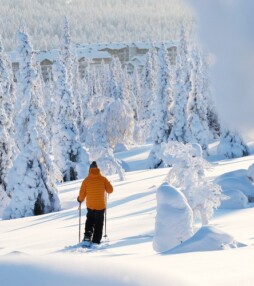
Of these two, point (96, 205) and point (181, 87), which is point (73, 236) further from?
point (181, 87)

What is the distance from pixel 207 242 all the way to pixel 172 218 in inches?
109

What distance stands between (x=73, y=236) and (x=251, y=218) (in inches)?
158

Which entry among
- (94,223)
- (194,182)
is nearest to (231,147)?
(194,182)

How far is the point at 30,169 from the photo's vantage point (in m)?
24.6

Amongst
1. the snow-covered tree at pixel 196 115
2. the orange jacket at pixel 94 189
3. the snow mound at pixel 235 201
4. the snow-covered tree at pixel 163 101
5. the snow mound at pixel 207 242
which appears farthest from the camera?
the snow-covered tree at pixel 163 101

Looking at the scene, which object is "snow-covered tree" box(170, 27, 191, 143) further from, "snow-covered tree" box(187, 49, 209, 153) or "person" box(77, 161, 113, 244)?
"person" box(77, 161, 113, 244)

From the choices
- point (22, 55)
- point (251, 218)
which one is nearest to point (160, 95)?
point (22, 55)

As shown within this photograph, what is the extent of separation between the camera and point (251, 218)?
42.1 feet

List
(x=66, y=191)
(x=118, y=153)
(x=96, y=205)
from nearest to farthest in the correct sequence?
1. (x=96, y=205)
2. (x=66, y=191)
3. (x=118, y=153)

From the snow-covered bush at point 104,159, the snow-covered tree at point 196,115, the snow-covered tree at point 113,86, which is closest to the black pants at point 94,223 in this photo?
the snow-covered bush at point 104,159

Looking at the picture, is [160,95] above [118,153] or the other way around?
above

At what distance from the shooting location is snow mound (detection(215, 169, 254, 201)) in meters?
17.7

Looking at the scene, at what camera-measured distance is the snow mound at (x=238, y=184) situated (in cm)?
1773

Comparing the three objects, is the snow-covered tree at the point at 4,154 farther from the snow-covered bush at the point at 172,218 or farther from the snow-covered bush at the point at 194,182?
the snow-covered bush at the point at 172,218
